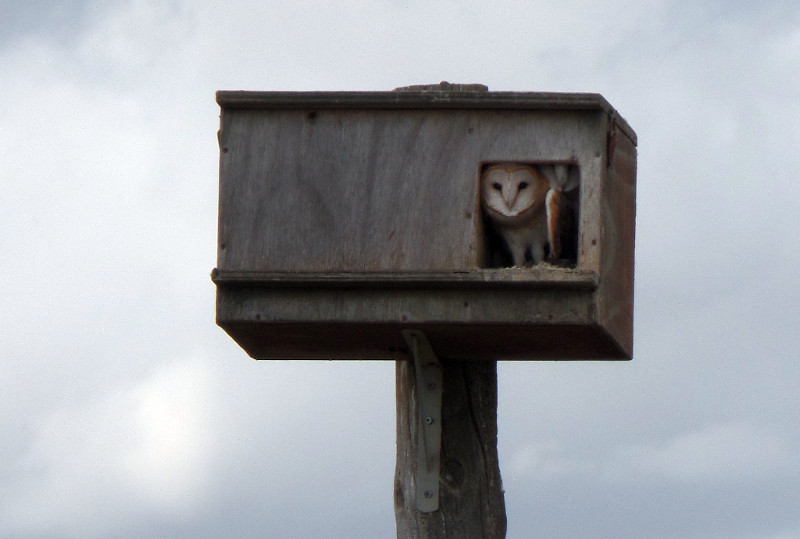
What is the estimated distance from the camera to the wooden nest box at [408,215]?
681 cm

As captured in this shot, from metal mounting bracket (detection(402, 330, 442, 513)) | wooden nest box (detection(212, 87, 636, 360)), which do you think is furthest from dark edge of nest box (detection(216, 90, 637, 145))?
metal mounting bracket (detection(402, 330, 442, 513))

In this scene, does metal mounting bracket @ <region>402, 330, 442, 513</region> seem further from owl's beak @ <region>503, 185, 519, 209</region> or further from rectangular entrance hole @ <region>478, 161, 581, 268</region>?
owl's beak @ <region>503, 185, 519, 209</region>

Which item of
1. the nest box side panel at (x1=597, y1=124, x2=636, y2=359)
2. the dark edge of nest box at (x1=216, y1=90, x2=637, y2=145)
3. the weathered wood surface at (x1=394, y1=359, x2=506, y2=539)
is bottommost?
the weathered wood surface at (x1=394, y1=359, x2=506, y2=539)

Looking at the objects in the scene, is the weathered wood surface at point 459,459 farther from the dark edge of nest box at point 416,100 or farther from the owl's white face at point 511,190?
the dark edge of nest box at point 416,100

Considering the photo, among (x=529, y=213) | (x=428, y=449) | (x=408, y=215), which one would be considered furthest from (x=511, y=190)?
(x=428, y=449)

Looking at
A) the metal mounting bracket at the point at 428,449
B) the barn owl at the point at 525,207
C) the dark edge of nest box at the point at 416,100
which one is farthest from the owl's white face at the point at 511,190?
the metal mounting bracket at the point at 428,449

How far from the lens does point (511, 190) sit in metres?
6.97

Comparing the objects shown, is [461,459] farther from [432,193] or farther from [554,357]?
[432,193]

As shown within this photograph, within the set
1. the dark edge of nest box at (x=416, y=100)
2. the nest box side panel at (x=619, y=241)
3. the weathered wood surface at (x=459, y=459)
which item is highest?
the dark edge of nest box at (x=416, y=100)

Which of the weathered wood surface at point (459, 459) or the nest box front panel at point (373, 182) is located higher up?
the nest box front panel at point (373, 182)

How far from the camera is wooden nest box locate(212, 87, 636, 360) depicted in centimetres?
681

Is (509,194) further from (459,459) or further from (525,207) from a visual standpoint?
(459,459)

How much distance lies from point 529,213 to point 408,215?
0.44 metres

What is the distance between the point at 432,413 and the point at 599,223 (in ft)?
2.72
